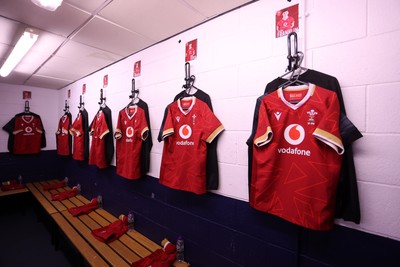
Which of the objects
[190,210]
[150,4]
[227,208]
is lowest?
[190,210]

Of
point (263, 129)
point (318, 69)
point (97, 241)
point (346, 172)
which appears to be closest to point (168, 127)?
point (263, 129)

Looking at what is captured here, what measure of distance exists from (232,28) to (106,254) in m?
2.23

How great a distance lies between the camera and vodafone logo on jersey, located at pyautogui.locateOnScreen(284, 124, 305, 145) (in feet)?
3.73

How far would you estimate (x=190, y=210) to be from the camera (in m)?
1.80

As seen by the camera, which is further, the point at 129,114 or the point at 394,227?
the point at 129,114

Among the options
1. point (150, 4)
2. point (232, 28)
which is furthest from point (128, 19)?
point (232, 28)

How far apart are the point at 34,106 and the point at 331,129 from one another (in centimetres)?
543

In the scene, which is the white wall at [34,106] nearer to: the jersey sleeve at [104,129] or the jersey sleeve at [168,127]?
the jersey sleeve at [104,129]

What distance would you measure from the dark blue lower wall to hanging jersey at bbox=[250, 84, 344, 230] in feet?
0.58

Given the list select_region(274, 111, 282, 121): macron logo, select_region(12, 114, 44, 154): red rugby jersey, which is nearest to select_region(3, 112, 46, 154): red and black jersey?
select_region(12, 114, 44, 154): red rugby jersey

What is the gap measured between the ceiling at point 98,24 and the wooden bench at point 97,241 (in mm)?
2073

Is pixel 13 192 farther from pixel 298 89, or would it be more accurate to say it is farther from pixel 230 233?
pixel 298 89

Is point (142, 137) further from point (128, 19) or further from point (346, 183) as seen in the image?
point (346, 183)

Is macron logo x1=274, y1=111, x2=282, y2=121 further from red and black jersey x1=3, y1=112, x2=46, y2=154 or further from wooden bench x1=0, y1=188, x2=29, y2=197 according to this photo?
red and black jersey x1=3, y1=112, x2=46, y2=154
